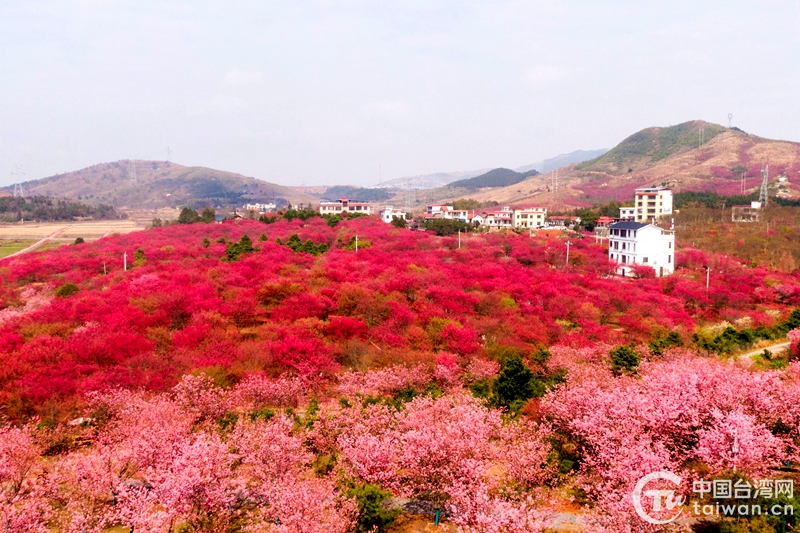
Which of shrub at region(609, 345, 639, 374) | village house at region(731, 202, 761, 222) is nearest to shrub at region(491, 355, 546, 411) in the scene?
shrub at region(609, 345, 639, 374)

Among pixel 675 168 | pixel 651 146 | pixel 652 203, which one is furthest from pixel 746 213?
pixel 651 146

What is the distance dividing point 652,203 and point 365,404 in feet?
217

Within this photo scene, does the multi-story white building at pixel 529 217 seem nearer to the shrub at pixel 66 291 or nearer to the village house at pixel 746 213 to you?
the village house at pixel 746 213

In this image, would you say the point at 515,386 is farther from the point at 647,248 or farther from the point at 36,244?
the point at 36,244

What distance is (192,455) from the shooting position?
8.66 meters

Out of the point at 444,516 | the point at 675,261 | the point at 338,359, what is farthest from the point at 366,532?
the point at 675,261

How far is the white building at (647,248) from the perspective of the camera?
39062mm

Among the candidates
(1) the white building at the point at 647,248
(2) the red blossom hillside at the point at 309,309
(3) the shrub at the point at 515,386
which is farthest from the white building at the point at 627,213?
(3) the shrub at the point at 515,386

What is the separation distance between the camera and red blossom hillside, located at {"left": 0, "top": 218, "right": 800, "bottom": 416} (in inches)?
570

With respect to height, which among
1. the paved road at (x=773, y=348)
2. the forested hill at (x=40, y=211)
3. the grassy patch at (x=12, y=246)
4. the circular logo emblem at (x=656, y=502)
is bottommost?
the paved road at (x=773, y=348)

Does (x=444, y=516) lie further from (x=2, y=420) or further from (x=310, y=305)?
(x=310, y=305)

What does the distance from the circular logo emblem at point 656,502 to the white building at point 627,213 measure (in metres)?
62.4

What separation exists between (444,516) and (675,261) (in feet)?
128

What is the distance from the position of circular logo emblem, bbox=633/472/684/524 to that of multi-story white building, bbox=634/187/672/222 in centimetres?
6478
